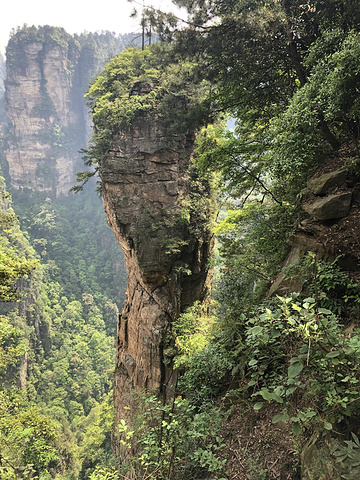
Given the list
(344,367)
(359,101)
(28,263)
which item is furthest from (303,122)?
(28,263)

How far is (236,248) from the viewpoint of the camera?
8.20m

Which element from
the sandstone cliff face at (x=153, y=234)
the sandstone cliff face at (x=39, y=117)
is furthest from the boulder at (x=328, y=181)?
the sandstone cliff face at (x=39, y=117)

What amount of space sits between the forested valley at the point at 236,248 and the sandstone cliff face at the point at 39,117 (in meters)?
64.0

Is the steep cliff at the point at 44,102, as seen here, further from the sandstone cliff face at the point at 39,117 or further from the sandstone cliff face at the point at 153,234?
the sandstone cliff face at the point at 153,234

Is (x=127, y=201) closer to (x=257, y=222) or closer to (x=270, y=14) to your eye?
(x=257, y=222)

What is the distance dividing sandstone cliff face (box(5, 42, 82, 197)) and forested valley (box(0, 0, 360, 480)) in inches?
2519

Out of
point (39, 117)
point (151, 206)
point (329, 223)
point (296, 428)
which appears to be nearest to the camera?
point (296, 428)

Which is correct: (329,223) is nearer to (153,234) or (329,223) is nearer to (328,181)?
(328,181)

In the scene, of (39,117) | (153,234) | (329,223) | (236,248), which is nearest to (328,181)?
(329,223)

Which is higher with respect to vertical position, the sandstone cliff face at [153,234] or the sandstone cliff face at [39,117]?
the sandstone cliff face at [39,117]

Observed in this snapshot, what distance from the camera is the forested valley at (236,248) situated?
2.43 m

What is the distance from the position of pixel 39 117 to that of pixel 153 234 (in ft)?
238

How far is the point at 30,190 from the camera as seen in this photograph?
6719cm

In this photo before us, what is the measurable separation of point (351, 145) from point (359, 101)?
3.87 feet
